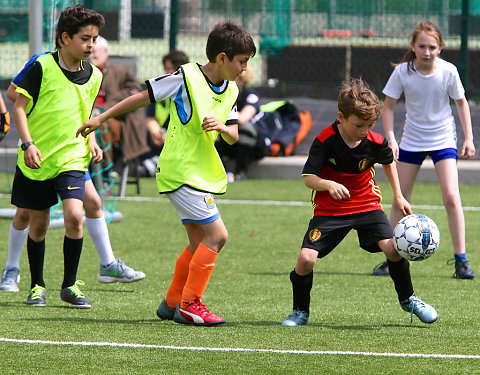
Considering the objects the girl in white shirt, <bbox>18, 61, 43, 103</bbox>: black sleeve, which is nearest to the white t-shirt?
the girl in white shirt

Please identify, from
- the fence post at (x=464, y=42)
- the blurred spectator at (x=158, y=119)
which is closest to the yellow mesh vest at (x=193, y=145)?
the blurred spectator at (x=158, y=119)

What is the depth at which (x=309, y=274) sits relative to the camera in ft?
17.5

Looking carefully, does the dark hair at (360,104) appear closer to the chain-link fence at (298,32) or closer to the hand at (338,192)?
the hand at (338,192)

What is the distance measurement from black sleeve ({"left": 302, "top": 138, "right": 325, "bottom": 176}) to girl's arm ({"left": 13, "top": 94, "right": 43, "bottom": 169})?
1538 millimetres

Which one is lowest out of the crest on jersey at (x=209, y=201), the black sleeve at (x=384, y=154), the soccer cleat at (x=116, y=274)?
the soccer cleat at (x=116, y=274)

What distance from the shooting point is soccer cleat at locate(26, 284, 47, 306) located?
5.86 meters

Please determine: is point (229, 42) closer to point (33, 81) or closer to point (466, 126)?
point (33, 81)

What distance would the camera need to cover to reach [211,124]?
5.02 m

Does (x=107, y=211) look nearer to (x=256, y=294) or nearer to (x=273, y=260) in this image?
(x=273, y=260)

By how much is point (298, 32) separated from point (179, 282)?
371 inches

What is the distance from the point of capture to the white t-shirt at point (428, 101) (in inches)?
276

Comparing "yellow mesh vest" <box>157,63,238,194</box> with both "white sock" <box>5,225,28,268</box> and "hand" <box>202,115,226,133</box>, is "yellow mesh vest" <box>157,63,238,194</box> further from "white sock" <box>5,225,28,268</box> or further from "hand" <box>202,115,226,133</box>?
"white sock" <box>5,225,28,268</box>

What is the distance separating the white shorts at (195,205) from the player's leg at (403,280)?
3.18 ft

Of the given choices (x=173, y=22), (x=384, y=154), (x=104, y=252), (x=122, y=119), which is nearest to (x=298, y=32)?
(x=173, y=22)
